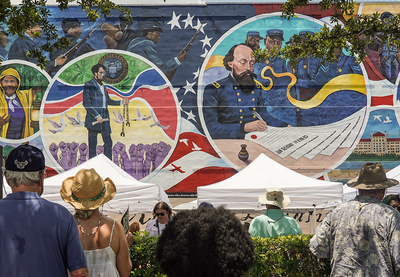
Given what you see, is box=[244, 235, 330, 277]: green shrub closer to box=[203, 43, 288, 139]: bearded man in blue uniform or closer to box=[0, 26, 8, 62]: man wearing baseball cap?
box=[203, 43, 288, 139]: bearded man in blue uniform

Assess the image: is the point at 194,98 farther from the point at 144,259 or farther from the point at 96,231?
the point at 96,231

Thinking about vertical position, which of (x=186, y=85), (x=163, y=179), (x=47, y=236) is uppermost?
(x=186, y=85)

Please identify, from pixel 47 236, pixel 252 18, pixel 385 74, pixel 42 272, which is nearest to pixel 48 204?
pixel 47 236

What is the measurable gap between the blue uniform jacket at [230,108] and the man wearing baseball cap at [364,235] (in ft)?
45.3

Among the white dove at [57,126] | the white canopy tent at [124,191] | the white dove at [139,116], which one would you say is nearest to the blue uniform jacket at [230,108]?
the white dove at [139,116]

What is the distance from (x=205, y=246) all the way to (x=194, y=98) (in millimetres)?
15945

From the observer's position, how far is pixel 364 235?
3.52 m

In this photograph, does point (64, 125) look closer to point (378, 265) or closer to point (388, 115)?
point (388, 115)

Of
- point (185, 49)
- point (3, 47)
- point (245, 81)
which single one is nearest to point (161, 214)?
point (245, 81)

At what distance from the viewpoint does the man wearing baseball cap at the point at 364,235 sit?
3.40 m

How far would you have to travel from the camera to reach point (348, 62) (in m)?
18.0

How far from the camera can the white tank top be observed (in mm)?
3176

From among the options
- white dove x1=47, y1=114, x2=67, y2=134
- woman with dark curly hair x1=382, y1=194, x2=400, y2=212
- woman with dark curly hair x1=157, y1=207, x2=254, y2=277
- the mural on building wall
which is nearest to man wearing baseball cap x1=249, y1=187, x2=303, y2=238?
woman with dark curly hair x1=382, y1=194, x2=400, y2=212

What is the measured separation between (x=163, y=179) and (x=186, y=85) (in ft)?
14.0
